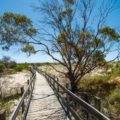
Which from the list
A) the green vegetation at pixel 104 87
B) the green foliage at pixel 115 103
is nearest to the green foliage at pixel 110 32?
the green vegetation at pixel 104 87

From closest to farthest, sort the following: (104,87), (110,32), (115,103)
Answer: (115,103) → (110,32) → (104,87)

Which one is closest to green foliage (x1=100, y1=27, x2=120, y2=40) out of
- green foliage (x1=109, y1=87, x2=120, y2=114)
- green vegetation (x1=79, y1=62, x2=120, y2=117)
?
green vegetation (x1=79, y1=62, x2=120, y2=117)

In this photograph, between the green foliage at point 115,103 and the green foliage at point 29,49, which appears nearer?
the green foliage at point 115,103

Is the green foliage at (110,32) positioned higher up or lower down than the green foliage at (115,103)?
higher up

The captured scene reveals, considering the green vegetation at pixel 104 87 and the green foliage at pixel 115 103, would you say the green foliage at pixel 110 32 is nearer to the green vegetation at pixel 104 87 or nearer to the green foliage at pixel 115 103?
the green vegetation at pixel 104 87

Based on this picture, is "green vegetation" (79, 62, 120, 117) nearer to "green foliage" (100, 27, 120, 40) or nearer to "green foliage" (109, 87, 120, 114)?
"green foliage" (109, 87, 120, 114)

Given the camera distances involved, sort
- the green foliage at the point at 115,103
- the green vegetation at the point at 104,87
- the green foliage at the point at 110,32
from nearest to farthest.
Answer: the green foliage at the point at 115,103 < the green vegetation at the point at 104,87 < the green foliage at the point at 110,32

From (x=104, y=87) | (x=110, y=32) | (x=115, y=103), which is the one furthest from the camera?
(x=104, y=87)

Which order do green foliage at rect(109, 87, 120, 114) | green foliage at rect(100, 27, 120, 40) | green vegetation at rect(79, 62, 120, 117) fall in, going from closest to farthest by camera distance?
green foliage at rect(109, 87, 120, 114) < green vegetation at rect(79, 62, 120, 117) < green foliage at rect(100, 27, 120, 40)

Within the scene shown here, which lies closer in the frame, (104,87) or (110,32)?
(110,32)

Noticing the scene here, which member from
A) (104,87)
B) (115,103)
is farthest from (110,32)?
(115,103)

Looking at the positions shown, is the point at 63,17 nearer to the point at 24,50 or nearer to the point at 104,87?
the point at 24,50

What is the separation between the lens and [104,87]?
28.5 metres

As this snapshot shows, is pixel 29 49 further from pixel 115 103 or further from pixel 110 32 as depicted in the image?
pixel 115 103
